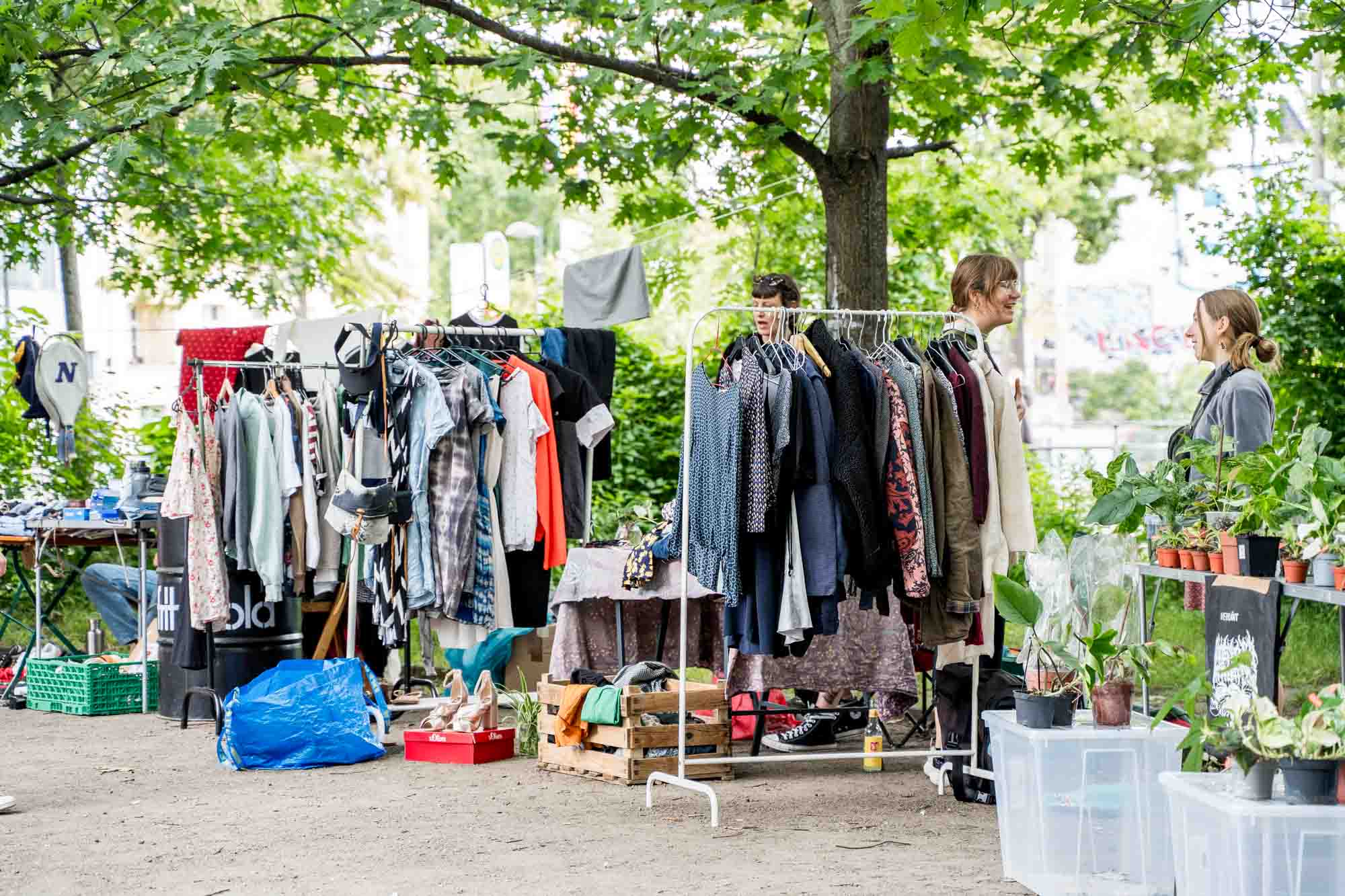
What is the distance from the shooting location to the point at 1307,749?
9.53ft

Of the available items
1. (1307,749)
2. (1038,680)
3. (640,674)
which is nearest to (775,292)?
(640,674)

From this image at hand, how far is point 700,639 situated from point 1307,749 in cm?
361

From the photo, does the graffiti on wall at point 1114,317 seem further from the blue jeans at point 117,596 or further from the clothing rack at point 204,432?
the clothing rack at point 204,432

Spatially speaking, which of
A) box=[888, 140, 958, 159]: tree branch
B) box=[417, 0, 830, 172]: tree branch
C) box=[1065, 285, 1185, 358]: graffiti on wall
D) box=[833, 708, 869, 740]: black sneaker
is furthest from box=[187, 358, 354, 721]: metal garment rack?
box=[1065, 285, 1185, 358]: graffiti on wall

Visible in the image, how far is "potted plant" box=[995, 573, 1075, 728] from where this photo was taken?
3.75m

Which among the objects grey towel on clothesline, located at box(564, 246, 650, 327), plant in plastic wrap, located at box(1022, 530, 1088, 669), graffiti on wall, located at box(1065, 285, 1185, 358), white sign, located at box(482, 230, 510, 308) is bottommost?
plant in plastic wrap, located at box(1022, 530, 1088, 669)

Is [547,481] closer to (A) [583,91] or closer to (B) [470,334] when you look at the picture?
(B) [470,334]

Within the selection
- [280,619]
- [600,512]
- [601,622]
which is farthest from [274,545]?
[600,512]

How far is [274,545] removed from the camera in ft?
21.9

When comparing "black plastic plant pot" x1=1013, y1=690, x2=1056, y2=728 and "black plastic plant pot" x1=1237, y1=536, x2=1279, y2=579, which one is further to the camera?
"black plastic plant pot" x1=1013, y1=690, x2=1056, y2=728

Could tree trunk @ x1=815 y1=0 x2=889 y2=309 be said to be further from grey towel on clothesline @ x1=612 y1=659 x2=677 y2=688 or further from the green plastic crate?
the green plastic crate

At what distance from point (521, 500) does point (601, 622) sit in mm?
692

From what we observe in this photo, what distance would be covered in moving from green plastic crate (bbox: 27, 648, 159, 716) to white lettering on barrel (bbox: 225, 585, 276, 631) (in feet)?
3.04

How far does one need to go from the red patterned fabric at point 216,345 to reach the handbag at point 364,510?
1.78 meters
